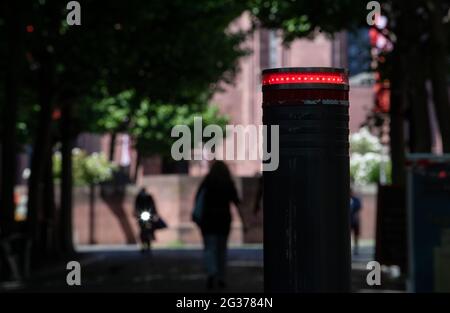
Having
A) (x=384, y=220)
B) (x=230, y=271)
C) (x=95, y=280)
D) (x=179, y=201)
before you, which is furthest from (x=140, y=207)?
(x=179, y=201)

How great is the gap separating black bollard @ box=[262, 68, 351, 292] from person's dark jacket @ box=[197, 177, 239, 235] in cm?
1103

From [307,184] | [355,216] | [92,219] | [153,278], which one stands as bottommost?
[153,278]

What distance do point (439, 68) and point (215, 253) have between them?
4555 mm

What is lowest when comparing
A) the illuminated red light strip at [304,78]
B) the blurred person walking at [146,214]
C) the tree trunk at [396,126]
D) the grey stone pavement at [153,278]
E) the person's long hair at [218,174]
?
the grey stone pavement at [153,278]

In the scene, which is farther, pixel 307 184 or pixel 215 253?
pixel 215 253

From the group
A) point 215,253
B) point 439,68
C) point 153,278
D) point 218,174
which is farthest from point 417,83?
point 153,278

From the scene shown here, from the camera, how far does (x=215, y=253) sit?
16406mm

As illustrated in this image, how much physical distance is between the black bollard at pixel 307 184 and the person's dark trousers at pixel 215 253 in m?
11.4

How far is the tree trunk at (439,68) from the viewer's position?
17031 millimetres

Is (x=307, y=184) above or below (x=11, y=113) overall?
below

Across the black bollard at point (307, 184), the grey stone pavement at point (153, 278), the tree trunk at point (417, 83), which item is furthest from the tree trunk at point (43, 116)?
the black bollard at point (307, 184)

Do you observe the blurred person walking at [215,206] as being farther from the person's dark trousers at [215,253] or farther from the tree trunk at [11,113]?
the tree trunk at [11,113]

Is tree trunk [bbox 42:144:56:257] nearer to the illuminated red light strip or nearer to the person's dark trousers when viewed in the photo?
the person's dark trousers

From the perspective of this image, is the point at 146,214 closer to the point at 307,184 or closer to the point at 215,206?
the point at 307,184
